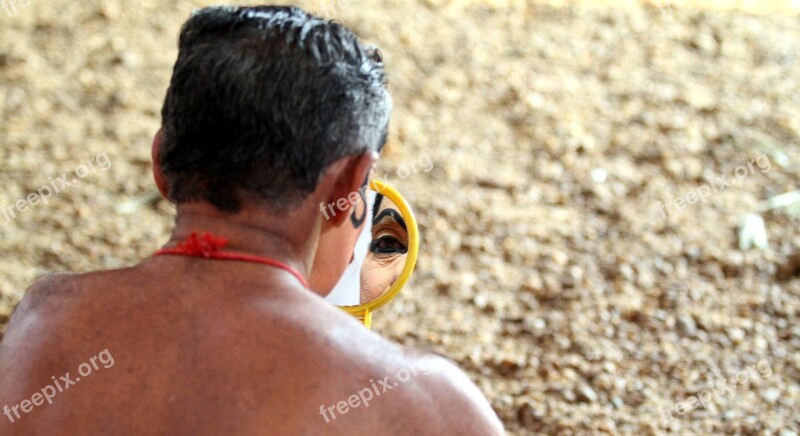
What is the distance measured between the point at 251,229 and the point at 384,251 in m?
0.74

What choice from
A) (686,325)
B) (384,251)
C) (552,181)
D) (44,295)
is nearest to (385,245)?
(384,251)

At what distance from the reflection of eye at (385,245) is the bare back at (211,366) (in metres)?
0.70

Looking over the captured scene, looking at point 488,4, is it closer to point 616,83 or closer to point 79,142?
point 616,83

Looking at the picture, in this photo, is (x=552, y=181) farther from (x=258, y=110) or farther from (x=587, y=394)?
(x=258, y=110)

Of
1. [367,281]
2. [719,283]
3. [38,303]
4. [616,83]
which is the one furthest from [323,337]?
[616,83]

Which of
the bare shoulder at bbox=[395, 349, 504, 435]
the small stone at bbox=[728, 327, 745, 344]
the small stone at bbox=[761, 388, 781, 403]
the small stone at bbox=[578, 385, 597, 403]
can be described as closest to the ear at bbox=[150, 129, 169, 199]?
the bare shoulder at bbox=[395, 349, 504, 435]

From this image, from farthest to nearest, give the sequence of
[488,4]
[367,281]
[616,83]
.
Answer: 1. [488,4]
2. [616,83]
3. [367,281]

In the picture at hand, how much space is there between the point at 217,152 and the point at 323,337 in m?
0.33

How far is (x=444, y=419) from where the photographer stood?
154 centimetres

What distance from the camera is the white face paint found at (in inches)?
87.5

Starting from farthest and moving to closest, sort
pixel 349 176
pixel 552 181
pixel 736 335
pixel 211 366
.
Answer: pixel 552 181 → pixel 736 335 → pixel 349 176 → pixel 211 366

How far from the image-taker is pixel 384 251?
Answer: 2.32m

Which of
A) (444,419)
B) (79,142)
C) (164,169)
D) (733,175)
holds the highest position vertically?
(164,169)

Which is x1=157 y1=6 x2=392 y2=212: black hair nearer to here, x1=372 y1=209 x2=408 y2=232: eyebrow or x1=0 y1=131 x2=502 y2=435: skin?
x1=0 y1=131 x2=502 y2=435: skin
